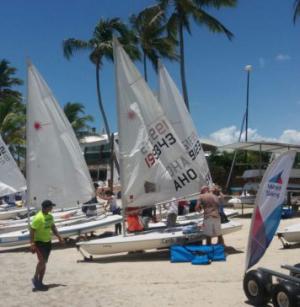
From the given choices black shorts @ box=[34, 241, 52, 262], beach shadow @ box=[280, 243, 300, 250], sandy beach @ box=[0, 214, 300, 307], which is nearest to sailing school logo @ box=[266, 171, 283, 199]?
sandy beach @ box=[0, 214, 300, 307]

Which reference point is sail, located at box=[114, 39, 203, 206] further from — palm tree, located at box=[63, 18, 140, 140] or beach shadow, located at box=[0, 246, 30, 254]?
palm tree, located at box=[63, 18, 140, 140]

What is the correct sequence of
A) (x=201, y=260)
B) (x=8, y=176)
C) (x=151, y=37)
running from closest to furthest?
(x=201, y=260)
(x=8, y=176)
(x=151, y=37)

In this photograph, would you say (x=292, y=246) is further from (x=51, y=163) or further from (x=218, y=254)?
(x=51, y=163)

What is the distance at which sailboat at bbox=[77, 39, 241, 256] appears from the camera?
11.1 metres

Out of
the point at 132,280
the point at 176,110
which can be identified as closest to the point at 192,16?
the point at 176,110

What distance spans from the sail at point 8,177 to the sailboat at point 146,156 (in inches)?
316

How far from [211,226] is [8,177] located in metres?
10.3

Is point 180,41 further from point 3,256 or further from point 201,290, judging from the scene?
point 201,290

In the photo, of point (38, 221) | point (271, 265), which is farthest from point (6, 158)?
point (271, 265)

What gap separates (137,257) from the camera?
11.1 meters

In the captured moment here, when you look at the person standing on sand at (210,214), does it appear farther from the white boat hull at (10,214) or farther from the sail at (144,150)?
the white boat hull at (10,214)

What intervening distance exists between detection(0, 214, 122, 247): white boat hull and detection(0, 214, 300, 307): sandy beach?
633 millimetres

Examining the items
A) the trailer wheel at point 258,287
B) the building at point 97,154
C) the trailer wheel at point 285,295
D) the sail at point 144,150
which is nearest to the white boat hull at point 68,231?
the sail at point 144,150

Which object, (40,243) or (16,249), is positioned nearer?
(40,243)
